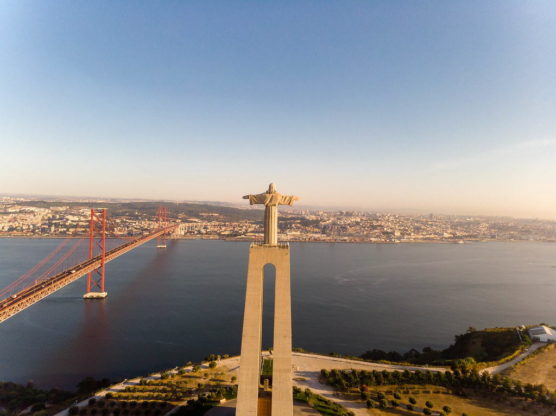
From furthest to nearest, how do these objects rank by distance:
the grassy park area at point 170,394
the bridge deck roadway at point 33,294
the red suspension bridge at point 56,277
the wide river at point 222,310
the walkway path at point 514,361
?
the wide river at point 222,310 < the red suspension bridge at point 56,277 < the bridge deck roadway at point 33,294 < the walkway path at point 514,361 < the grassy park area at point 170,394

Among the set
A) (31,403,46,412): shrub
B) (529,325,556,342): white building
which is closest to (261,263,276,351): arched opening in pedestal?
(31,403,46,412): shrub

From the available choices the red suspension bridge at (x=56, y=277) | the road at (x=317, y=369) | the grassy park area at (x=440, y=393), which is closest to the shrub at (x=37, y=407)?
the road at (x=317, y=369)

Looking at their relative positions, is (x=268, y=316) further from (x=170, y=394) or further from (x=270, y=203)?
(x=270, y=203)

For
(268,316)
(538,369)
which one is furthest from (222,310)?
(538,369)

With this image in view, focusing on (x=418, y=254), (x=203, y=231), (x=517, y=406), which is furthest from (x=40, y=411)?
(x=203, y=231)

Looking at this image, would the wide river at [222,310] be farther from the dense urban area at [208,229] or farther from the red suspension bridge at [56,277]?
the dense urban area at [208,229]

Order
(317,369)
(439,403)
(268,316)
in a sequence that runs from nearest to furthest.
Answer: (439,403) → (317,369) → (268,316)

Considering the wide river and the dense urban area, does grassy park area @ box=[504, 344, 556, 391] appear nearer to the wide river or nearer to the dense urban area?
the wide river
